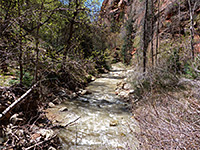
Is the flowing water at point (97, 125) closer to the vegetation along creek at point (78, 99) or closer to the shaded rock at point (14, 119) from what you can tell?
the vegetation along creek at point (78, 99)

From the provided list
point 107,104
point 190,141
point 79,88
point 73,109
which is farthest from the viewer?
point 79,88

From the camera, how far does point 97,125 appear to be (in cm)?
463

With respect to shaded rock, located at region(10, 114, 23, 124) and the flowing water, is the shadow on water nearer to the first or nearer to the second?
the flowing water

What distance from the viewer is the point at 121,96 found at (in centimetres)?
801

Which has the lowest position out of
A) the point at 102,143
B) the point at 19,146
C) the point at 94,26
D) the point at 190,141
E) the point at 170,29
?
the point at 102,143

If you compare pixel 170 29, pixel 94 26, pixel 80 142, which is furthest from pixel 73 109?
pixel 170 29

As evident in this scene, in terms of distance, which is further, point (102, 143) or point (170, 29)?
point (170, 29)

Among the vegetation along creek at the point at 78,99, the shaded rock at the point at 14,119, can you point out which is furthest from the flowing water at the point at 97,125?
the shaded rock at the point at 14,119

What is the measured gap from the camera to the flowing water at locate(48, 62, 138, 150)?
3510 millimetres

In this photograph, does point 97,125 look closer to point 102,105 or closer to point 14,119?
point 102,105

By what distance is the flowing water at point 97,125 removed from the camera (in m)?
3.51

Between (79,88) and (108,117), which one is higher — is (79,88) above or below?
above

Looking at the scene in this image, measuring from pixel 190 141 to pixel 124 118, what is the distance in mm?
3934

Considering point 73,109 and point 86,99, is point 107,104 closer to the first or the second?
point 86,99
